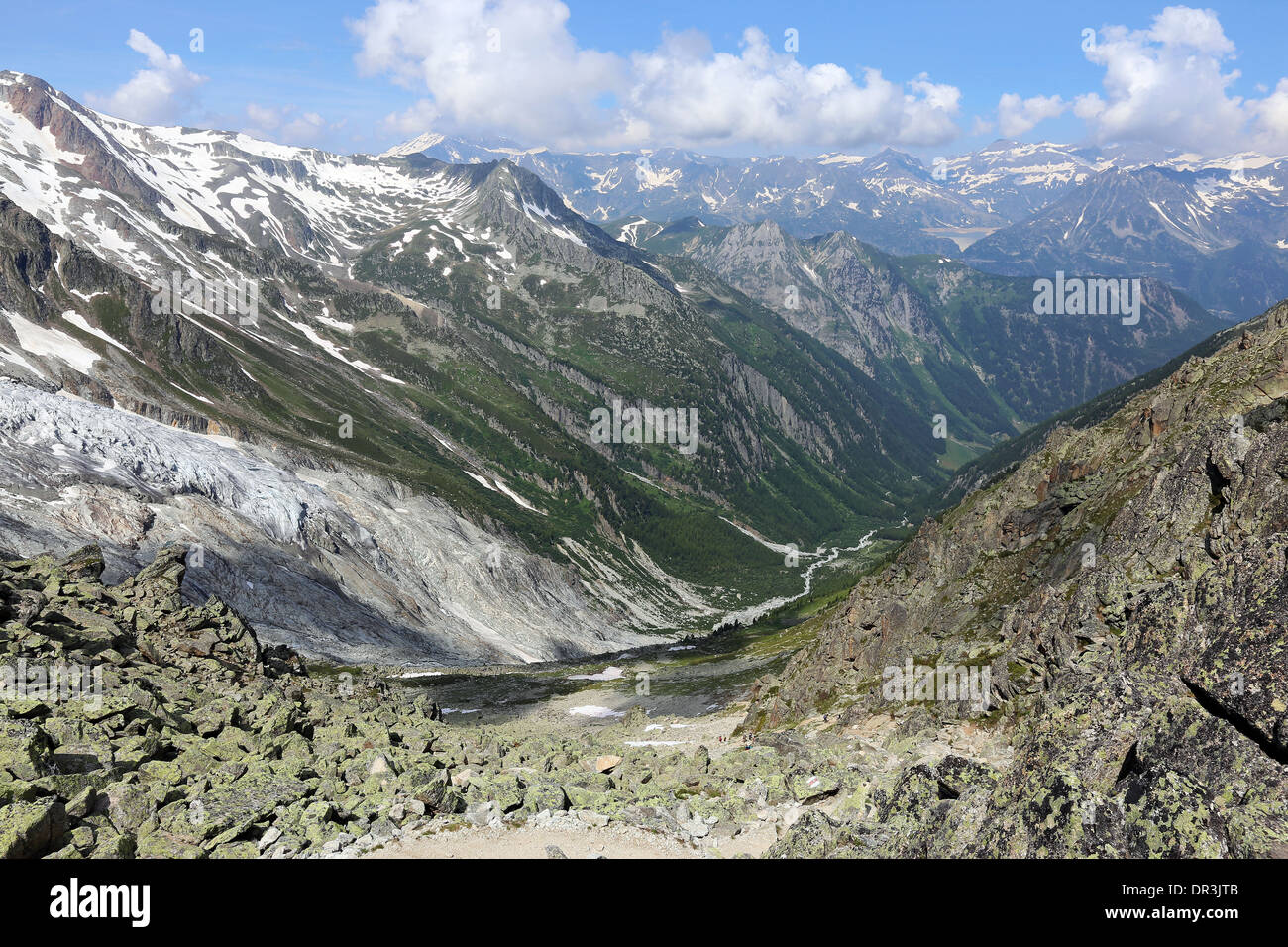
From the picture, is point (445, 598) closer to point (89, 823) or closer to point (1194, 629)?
point (89, 823)

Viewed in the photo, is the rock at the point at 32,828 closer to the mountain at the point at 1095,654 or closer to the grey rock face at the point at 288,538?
the mountain at the point at 1095,654

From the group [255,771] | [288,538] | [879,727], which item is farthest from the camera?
[288,538]

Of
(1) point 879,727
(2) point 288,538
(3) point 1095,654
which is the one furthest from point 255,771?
(2) point 288,538

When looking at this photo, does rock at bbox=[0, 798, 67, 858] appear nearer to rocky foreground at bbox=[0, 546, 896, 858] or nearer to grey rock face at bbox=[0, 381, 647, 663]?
rocky foreground at bbox=[0, 546, 896, 858]

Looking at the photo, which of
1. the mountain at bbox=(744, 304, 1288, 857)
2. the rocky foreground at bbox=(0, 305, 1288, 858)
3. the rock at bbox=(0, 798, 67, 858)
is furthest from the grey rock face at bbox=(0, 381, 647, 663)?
the rock at bbox=(0, 798, 67, 858)

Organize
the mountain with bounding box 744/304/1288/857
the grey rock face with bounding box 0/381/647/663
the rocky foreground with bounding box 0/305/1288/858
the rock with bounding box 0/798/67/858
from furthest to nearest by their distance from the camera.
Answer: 1. the grey rock face with bounding box 0/381/647/663
2. the rock with bounding box 0/798/67/858
3. the rocky foreground with bounding box 0/305/1288/858
4. the mountain with bounding box 744/304/1288/857

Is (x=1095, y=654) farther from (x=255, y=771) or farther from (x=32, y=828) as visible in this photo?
(x=32, y=828)

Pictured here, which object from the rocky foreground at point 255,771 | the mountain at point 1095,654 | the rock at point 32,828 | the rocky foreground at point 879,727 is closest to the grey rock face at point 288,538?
the rocky foreground at point 879,727
